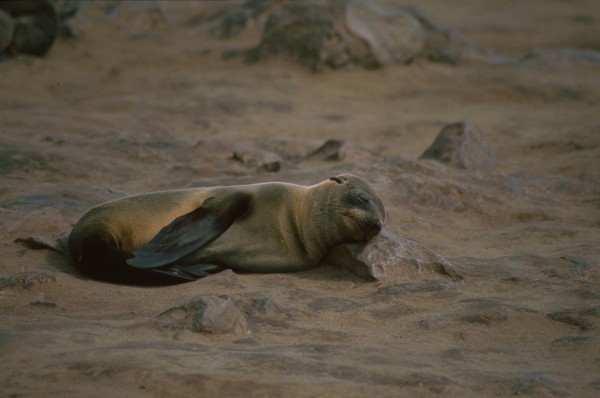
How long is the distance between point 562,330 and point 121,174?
3.85 m

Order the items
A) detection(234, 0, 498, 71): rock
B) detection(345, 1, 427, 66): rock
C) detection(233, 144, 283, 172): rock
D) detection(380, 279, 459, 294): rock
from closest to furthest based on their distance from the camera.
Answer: detection(380, 279, 459, 294): rock → detection(233, 144, 283, 172): rock → detection(234, 0, 498, 71): rock → detection(345, 1, 427, 66): rock

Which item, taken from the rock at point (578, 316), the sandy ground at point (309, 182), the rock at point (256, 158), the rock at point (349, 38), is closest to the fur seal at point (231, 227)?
the sandy ground at point (309, 182)

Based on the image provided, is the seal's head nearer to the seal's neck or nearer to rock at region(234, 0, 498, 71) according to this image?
the seal's neck

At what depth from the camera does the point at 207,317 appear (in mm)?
3697

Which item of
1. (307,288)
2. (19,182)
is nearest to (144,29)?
(19,182)

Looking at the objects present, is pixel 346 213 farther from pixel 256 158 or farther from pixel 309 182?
pixel 256 158

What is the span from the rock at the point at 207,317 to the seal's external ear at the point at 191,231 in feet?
3.05

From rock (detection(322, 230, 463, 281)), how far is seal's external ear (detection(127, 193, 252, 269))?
561 mm

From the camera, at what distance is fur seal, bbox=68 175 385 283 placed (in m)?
4.85

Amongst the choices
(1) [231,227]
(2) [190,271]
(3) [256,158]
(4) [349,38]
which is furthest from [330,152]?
(4) [349,38]

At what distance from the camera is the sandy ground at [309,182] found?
3301 mm

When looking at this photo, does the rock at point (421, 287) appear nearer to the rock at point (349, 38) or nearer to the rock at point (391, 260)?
the rock at point (391, 260)

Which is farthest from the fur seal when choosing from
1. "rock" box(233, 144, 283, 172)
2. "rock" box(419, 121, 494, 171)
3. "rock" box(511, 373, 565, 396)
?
"rock" box(419, 121, 494, 171)

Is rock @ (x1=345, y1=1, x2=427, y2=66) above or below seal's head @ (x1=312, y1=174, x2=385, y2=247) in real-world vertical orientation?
below
